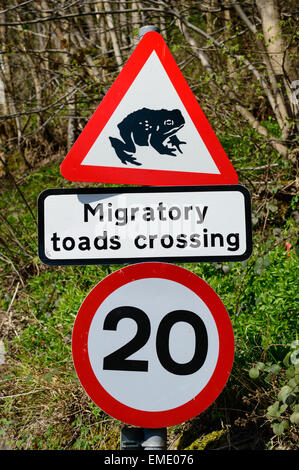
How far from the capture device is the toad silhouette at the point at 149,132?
2.43 m

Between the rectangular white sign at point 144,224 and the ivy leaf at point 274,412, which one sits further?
the ivy leaf at point 274,412

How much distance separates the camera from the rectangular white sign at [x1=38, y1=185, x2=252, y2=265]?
2.31 m

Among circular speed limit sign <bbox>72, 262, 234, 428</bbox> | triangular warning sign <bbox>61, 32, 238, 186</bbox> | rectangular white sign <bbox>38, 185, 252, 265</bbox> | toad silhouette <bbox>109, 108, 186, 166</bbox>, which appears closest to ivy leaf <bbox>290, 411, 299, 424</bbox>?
circular speed limit sign <bbox>72, 262, 234, 428</bbox>

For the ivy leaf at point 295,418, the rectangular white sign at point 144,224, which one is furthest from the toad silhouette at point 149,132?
the ivy leaf at point 295,418

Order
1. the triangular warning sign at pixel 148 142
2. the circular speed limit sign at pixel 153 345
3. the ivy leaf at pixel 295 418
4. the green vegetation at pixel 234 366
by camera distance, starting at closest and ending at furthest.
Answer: the circular speed limit sign at pixel 153 345 < the triangular warning sign at pixel 148 142 < the ivy leaf at pixel 295 418 < the green vegetation at pixel 234 366

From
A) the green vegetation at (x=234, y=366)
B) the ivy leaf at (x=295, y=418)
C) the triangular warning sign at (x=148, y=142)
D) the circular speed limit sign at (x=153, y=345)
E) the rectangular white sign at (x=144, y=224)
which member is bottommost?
the green vegetation at (x=234, y=366)

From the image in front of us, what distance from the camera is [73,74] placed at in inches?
257

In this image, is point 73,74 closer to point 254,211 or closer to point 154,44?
point 254,211

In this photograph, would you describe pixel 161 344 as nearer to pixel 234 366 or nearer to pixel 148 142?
pixel 148 142

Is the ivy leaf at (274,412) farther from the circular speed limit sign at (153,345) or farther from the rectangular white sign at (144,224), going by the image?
the rectangular white sign at (144,224)

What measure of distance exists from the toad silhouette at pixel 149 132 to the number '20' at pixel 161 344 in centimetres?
61

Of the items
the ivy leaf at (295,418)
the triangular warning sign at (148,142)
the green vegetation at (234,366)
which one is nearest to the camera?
the triangular warning sign at (148,142)

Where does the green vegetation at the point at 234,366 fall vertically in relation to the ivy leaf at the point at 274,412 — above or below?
below

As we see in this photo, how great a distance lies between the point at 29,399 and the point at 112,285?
2.21 m
